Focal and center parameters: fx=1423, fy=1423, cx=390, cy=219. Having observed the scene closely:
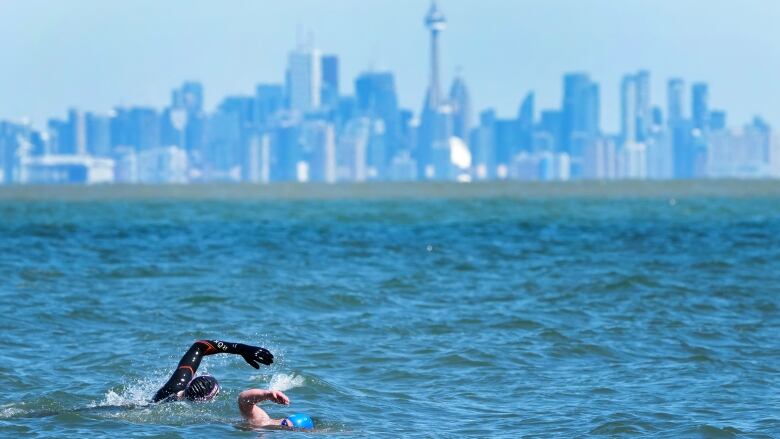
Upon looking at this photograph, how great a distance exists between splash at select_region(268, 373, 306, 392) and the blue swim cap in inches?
109

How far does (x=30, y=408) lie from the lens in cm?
1781

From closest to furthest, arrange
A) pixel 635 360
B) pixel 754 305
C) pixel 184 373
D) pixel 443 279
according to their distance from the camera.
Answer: pixel 184 373
pixel 635 360
pixel 754 305
pixel 443 279

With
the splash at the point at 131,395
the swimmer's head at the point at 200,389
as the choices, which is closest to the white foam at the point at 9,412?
the splash at the point at 131,395

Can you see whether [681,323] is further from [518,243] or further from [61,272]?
[518,243]

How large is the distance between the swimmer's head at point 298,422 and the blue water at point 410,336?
0.65ft

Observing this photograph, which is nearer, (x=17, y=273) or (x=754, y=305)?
(x=754, y=305)

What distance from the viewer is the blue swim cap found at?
16531 millimetres

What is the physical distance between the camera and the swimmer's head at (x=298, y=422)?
16.5m

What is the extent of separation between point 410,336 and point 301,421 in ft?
25.1

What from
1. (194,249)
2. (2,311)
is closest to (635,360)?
(2,311)

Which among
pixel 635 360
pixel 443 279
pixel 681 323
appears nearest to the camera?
pixel 635 360

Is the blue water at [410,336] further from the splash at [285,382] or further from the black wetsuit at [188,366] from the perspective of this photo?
the black wetsuit at [188,366]

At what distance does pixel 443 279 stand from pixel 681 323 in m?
9.63

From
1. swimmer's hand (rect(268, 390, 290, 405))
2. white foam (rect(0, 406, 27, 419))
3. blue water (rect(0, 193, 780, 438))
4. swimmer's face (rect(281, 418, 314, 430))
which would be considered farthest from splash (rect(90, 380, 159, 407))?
swimmer's hand (rect(268, 390, 290, 405))
